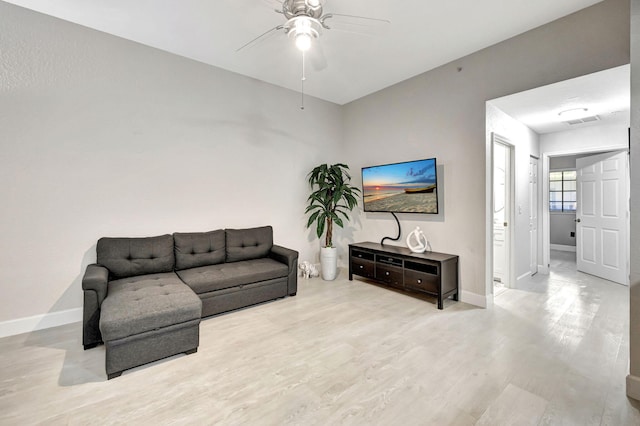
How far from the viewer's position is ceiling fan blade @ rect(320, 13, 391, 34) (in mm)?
2775

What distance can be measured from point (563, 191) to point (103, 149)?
937 cm

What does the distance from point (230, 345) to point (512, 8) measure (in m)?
3.93

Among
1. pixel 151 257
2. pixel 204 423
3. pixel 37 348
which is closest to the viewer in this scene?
pixel 204 423

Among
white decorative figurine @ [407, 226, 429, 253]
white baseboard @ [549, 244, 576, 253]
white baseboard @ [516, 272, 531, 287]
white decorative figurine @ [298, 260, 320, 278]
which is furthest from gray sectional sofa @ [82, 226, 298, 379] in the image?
white baseboard @ [549, 244, 576, 253]

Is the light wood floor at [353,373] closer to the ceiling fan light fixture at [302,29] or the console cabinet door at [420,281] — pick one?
the console cabinet door at [420,281]

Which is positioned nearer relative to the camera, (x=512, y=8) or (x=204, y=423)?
(x=204, y=423)

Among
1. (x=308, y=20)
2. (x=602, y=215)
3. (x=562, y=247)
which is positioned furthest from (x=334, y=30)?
(x=562, y=247)

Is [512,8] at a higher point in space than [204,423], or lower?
higher

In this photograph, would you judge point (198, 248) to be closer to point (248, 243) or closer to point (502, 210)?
point (248, 243)

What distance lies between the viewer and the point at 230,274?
321cm

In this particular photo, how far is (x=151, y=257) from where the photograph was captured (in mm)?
3152

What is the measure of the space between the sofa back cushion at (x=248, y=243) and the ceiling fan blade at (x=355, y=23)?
8.47 ft

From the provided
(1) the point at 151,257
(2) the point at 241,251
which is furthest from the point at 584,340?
(1) the point at 151,257

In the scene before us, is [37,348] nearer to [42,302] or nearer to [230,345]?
[42,302]
